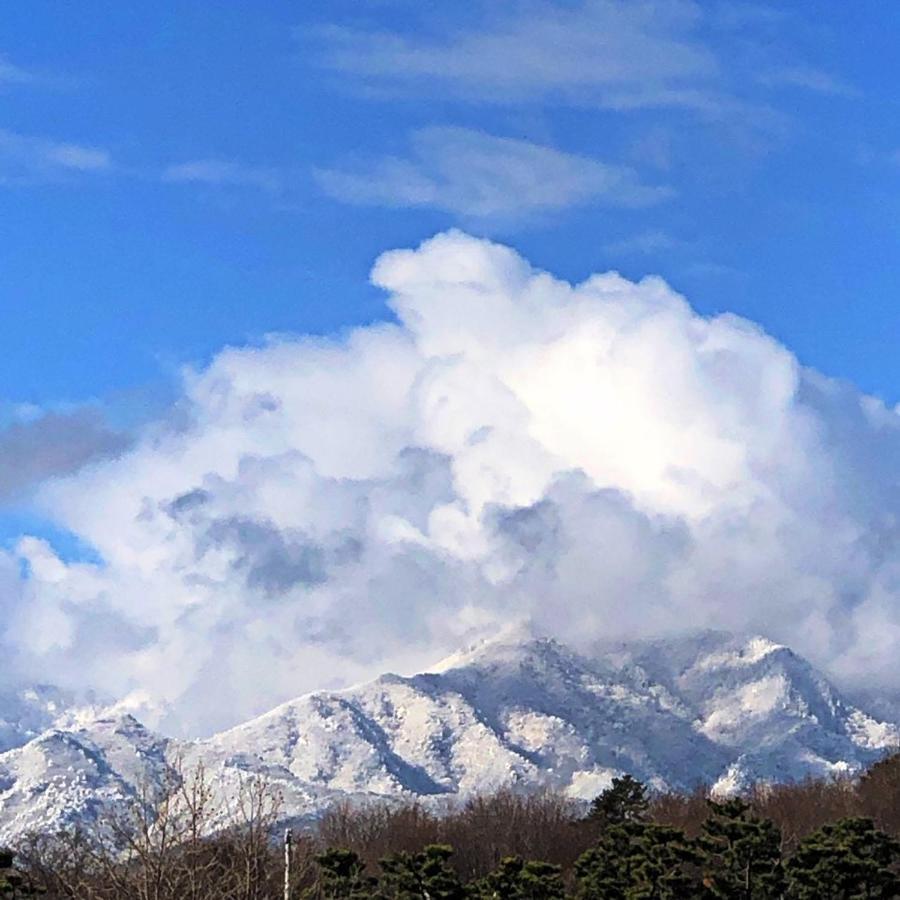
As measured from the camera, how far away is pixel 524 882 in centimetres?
6750

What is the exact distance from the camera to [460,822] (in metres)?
168

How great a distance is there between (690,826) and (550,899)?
77.7m

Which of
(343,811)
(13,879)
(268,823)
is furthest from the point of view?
(343,811)

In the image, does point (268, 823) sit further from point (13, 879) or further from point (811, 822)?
point (811, 822)

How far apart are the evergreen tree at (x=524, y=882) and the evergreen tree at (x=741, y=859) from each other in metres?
6.42

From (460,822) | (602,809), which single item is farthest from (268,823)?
(460,822)

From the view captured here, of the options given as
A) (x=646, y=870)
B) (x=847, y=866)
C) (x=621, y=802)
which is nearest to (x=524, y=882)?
(x=646, y=870)

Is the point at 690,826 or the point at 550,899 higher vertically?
the point at 690,826

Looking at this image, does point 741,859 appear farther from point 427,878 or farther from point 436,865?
point 427,878

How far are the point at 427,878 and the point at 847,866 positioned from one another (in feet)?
57.8

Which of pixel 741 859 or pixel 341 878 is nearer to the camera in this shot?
pixel 741 859

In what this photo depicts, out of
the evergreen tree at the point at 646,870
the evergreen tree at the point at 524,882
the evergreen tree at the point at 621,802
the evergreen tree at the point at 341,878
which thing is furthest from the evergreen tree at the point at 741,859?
the evergreen tree at the point at 621,802

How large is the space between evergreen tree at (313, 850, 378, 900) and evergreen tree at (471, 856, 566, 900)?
6469 millimetres

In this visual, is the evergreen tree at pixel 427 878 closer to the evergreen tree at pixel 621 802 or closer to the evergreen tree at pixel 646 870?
the evergreen tree at pixel 646 870
